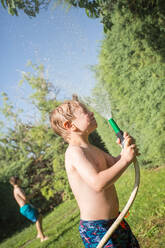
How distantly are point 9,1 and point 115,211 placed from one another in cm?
376

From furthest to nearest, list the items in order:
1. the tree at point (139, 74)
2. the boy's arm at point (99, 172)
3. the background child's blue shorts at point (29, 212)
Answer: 1. the background child's blue shorts at point (29, 212)
2. the tree at point (139, 74)
3. the boy's arm at point (99, 172)

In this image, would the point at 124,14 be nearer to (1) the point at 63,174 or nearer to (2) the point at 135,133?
(2) the point at 135,133

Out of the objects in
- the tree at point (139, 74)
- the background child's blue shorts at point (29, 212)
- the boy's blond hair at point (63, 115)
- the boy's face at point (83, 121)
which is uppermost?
the boy's blond hair at point (63, 115)

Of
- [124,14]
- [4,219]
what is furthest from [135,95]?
[4,219]

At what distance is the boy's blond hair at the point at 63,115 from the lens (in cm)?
184

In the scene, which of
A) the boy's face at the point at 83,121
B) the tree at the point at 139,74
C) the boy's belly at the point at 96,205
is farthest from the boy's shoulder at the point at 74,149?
the tree at the point at 139,74

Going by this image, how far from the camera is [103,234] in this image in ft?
5.40

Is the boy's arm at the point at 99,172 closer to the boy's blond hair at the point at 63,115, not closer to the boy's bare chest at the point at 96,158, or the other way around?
the boy's bare chest at the point at 96,158

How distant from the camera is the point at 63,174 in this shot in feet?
42.9

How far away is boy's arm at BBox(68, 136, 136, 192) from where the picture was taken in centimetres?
148

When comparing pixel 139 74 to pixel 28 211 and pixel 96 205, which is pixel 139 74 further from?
pixel 96 205

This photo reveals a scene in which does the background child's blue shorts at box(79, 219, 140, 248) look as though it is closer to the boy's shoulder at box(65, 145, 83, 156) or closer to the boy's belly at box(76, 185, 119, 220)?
the boy's belly at box(76, 185, 119, 220)

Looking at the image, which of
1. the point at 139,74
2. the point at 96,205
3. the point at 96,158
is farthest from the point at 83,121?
the point at 139,74

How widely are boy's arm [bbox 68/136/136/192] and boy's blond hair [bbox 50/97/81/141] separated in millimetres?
282
